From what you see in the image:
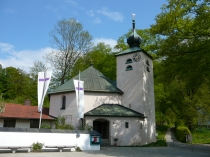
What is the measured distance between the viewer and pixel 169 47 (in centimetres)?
1585

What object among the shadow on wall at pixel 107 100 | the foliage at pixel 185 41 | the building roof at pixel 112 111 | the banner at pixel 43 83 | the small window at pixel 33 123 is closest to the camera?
the foliage at pixel 185 41

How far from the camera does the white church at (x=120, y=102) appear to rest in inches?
797

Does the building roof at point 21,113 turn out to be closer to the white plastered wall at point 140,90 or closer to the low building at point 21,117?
the low building at point 21,117

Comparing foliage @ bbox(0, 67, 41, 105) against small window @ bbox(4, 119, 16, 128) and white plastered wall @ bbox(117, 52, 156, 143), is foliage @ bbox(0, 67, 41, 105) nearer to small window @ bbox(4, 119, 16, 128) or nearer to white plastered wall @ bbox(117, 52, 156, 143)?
small window @ bbox(4, 119, 16, 128)

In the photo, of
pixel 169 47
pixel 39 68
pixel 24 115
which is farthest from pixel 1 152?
pixel 39 68

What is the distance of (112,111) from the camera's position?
822 inches

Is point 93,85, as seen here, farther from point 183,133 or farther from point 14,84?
point 14,84

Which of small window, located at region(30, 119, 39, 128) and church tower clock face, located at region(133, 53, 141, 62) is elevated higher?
church tower clock face, located at region(133, 53, 141, 62)

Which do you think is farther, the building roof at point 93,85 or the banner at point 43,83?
the building roof at point 93,85

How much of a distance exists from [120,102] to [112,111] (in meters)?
2.81

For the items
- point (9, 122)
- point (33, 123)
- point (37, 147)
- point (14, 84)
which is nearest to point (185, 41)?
point (37, 147)

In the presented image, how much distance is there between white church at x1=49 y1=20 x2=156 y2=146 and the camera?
20.2 meters

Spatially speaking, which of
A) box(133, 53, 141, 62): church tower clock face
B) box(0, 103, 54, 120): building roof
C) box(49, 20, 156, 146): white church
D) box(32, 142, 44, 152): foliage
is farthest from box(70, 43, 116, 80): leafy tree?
box(32, 142, 44, 152): foliage

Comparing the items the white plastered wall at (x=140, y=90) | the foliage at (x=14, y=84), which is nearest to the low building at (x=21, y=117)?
the white plastered wall at (x=140, y=90)
